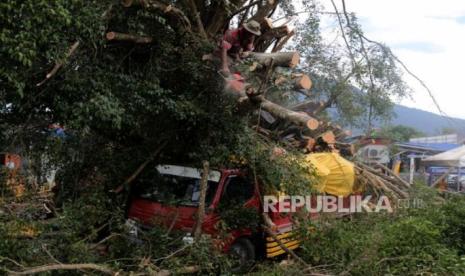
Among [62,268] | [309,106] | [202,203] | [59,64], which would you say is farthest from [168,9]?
[309,106]

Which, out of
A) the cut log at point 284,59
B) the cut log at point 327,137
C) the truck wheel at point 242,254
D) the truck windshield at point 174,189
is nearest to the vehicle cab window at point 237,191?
the truck windshield at point 174,189

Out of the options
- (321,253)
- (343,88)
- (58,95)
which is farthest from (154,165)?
(343,88)

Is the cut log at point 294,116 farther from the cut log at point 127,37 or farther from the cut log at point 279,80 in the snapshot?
the cut log at point 127,37

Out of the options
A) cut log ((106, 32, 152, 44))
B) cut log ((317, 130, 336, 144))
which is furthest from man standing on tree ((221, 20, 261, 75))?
cut log ((317, 130, 336, 144))

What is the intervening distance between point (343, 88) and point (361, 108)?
1254 millimetres

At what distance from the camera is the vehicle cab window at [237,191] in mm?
7730

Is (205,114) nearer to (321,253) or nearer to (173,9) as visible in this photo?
(173,9)

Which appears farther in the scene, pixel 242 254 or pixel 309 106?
pixel 309 106

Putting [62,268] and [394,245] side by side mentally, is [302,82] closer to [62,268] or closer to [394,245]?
[394,245]

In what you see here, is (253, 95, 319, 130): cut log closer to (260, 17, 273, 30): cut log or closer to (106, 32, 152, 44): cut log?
(106, 32, 152, 44): cut log

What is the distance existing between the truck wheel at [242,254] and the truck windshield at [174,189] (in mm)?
850

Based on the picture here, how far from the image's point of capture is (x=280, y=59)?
7.12m

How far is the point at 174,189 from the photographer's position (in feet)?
25.5

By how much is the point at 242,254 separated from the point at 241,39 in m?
3.41
